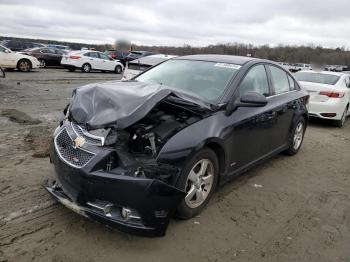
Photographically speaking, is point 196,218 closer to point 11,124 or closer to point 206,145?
point 206,145

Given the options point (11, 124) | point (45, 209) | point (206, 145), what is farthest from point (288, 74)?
point (11, 124)

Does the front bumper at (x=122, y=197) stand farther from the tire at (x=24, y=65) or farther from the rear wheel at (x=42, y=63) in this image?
the rear wheel at (x=42, y=63)

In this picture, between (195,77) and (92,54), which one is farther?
(92,54)

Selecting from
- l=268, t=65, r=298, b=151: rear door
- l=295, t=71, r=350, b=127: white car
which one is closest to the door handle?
l=268, t=65, r=298, b=151: rear door

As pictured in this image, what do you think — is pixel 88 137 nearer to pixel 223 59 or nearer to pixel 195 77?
pixel 195 77

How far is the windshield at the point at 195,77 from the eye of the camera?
14.8 feet

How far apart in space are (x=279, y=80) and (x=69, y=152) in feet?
12.2

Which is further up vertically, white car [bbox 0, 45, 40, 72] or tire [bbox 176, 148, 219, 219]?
tire [bbox 176, 148, 219, 219]

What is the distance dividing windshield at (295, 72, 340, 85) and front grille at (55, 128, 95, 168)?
328 inches

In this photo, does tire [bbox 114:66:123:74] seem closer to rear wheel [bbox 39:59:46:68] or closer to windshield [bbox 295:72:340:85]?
rear wheel [bbox 39:59:46:68]

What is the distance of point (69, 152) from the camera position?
3.57 meters

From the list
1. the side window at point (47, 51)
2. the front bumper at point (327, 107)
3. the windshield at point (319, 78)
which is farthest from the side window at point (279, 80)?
the side window at point (47, 51)

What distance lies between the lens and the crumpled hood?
3.44 metres

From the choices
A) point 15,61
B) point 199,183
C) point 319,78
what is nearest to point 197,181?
point 199,183
